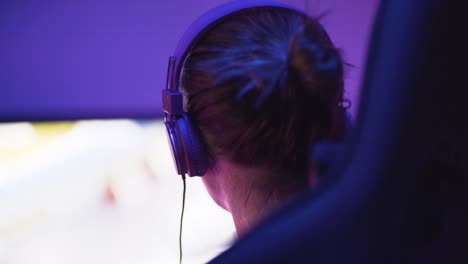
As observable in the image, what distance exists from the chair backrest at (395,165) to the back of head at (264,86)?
0.78 feet

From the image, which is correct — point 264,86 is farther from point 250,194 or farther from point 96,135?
point 96,135

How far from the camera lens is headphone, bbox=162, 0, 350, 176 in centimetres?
58

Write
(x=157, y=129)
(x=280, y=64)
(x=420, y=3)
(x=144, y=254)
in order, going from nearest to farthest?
(x=420, y=3) → (x=280, y=64) → (x=144, y=254) → (x=157, y=129)

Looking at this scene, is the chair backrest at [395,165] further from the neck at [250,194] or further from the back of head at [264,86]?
the neck at [250,194]

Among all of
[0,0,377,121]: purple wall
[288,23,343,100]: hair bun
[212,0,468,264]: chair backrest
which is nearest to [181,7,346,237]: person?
[288,23,343,100]: hair bun

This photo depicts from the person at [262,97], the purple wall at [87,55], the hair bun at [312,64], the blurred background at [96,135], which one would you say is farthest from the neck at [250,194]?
the purple wall at [87,55]

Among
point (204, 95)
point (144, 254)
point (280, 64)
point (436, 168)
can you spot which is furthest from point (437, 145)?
point (144, 254)

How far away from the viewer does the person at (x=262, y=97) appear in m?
0.44

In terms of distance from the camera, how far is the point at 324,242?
16 cm

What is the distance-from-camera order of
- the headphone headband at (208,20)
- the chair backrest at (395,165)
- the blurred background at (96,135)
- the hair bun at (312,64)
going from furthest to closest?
the blurred background at (96,135)
the headphone headband at (208,20)
the hair bun at (312,64)
the chair backrest at (395,165)

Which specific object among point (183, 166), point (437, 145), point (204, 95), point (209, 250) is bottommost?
point (209, 250)

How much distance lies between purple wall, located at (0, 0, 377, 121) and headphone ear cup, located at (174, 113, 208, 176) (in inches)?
27.8

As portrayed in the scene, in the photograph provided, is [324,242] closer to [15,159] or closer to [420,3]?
[420,3]

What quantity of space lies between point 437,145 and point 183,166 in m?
0.52
